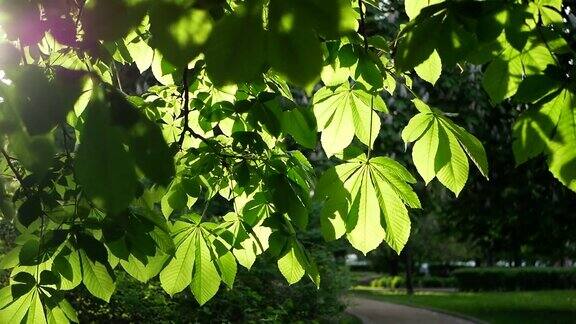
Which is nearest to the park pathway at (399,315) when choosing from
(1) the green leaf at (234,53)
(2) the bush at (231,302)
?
(2) the bush at (231,302)

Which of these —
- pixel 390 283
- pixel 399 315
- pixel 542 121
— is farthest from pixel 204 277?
pixel 390 283

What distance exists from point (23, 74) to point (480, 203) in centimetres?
1353

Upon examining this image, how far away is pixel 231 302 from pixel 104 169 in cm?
825

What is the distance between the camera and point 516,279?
33781mm

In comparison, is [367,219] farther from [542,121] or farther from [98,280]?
[98,280]

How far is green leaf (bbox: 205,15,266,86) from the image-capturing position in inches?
36.0

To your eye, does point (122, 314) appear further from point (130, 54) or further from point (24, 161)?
point (24, 161)

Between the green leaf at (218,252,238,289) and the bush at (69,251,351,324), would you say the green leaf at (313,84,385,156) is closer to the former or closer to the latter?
the green leaf at (218,252,238,289)

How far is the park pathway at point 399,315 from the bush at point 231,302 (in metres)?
5.27

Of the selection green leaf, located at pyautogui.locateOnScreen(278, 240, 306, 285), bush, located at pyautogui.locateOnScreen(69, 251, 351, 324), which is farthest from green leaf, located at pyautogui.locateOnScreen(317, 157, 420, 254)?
bush, located at pyautogui.locateOnScreen(69, 251, 351, 324)

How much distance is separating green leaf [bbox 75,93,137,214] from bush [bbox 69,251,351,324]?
616cm

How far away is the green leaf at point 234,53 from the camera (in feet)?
3.00

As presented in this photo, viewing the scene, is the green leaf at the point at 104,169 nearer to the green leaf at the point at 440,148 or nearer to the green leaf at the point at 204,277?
the green leaf at the point at 440,148

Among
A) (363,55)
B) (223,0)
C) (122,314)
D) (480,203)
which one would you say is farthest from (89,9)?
(480,203)
